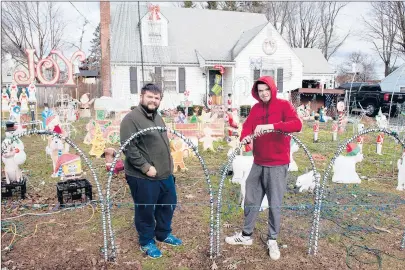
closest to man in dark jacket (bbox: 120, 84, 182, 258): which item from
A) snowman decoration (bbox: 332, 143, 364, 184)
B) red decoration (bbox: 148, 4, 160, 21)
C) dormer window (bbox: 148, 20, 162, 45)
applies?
snowman decoration (bbox: 332, 143, 364, 184)

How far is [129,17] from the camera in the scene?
19156 mm

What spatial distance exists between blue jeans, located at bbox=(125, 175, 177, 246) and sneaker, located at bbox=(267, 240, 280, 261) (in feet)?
3.97

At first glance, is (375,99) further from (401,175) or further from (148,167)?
(148,167)

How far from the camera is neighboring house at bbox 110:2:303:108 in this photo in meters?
18.1

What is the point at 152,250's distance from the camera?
358cm

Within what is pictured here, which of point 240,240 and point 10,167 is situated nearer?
point 240,240

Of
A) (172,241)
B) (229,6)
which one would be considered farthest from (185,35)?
(172,241)

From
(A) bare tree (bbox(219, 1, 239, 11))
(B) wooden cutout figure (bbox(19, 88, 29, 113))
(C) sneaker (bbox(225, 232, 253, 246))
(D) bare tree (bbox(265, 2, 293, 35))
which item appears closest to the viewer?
(C) sneaker (bbox(225, 232, 253, 246))

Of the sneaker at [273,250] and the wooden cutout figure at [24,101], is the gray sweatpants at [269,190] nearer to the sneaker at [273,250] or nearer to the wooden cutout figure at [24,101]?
the sneaker at [273,250]

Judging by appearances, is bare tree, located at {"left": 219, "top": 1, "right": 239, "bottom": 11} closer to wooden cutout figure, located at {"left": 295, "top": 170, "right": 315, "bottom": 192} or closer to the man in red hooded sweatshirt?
wooden cutout figure, located at {"left": 295, "top": 170, "right": 315, "bottom": 192}

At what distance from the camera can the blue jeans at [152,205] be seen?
337 centimetres

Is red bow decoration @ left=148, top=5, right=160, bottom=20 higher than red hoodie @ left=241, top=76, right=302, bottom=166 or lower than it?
higher

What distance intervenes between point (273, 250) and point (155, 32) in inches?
673

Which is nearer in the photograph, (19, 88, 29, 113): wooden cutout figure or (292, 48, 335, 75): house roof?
(19, 88, 29, 113): wooden cutout figure
